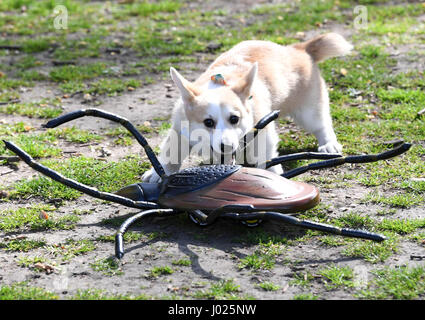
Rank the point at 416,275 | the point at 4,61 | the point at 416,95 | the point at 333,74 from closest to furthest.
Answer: the point at 416,275 < the point at 416,95 < the point at 333,74 < the point at 4,61

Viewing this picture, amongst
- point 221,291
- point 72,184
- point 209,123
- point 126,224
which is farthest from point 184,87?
point 221,291

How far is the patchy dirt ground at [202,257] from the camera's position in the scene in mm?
3268

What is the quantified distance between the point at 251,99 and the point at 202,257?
1634mm

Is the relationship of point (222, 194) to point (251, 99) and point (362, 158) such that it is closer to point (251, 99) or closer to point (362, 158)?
point (362, 158)

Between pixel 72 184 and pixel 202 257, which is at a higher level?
pixel 72 184

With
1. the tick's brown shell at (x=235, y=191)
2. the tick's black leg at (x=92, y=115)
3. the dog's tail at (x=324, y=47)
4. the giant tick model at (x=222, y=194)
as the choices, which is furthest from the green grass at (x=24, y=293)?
the dog's tail at (x=324, y=47)

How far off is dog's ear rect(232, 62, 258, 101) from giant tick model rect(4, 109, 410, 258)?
831 millimetres

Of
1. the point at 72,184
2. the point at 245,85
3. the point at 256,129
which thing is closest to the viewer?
the point at 72,184

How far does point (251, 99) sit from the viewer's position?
484 cm
